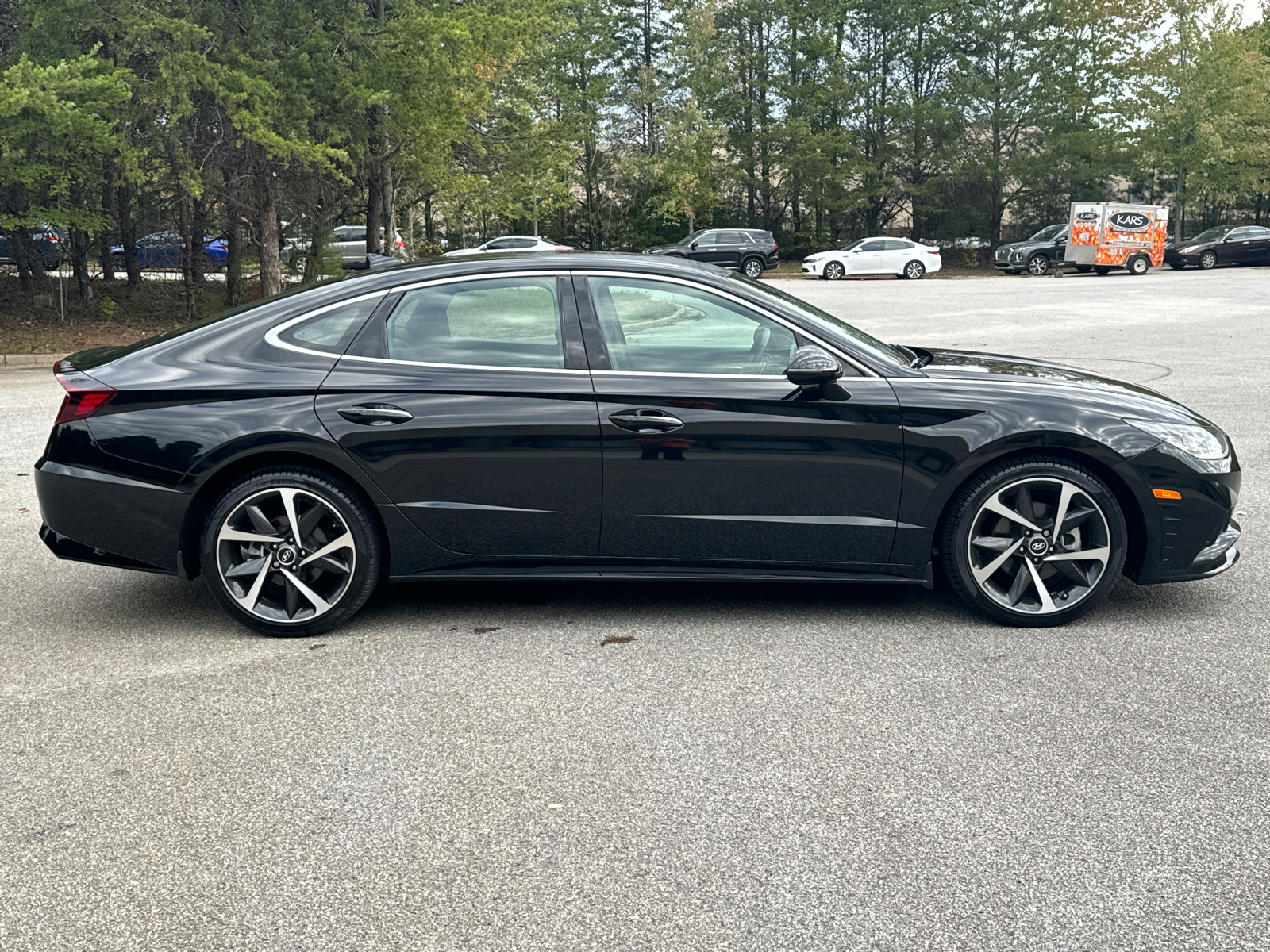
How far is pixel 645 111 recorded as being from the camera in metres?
54.5

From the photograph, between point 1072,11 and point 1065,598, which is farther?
point 1072,11

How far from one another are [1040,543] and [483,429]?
2.34 m

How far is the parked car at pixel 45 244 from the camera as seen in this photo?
20858 millimetres

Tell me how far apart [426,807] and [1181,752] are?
7.78 ft

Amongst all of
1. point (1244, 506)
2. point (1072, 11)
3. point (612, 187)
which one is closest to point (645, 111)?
point (612, 187)

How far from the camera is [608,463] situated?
4.69m

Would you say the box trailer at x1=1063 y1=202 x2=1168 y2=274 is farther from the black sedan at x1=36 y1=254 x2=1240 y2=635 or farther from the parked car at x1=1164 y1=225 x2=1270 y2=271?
the black sedan at x1=36 y1=254 x2=1240 y2=635

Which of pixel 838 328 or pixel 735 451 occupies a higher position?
pixel 838 328

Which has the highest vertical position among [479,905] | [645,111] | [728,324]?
[645,111]

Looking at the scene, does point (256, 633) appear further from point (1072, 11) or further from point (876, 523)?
point (1072, 11)

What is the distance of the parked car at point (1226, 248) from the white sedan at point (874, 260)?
11.2m

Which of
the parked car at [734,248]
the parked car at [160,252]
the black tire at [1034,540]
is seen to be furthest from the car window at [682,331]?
the parked car at [734,248]

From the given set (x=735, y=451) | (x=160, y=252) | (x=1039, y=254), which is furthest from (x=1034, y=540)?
(x=1039, y=254)

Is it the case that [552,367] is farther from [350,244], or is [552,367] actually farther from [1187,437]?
[350,244]
